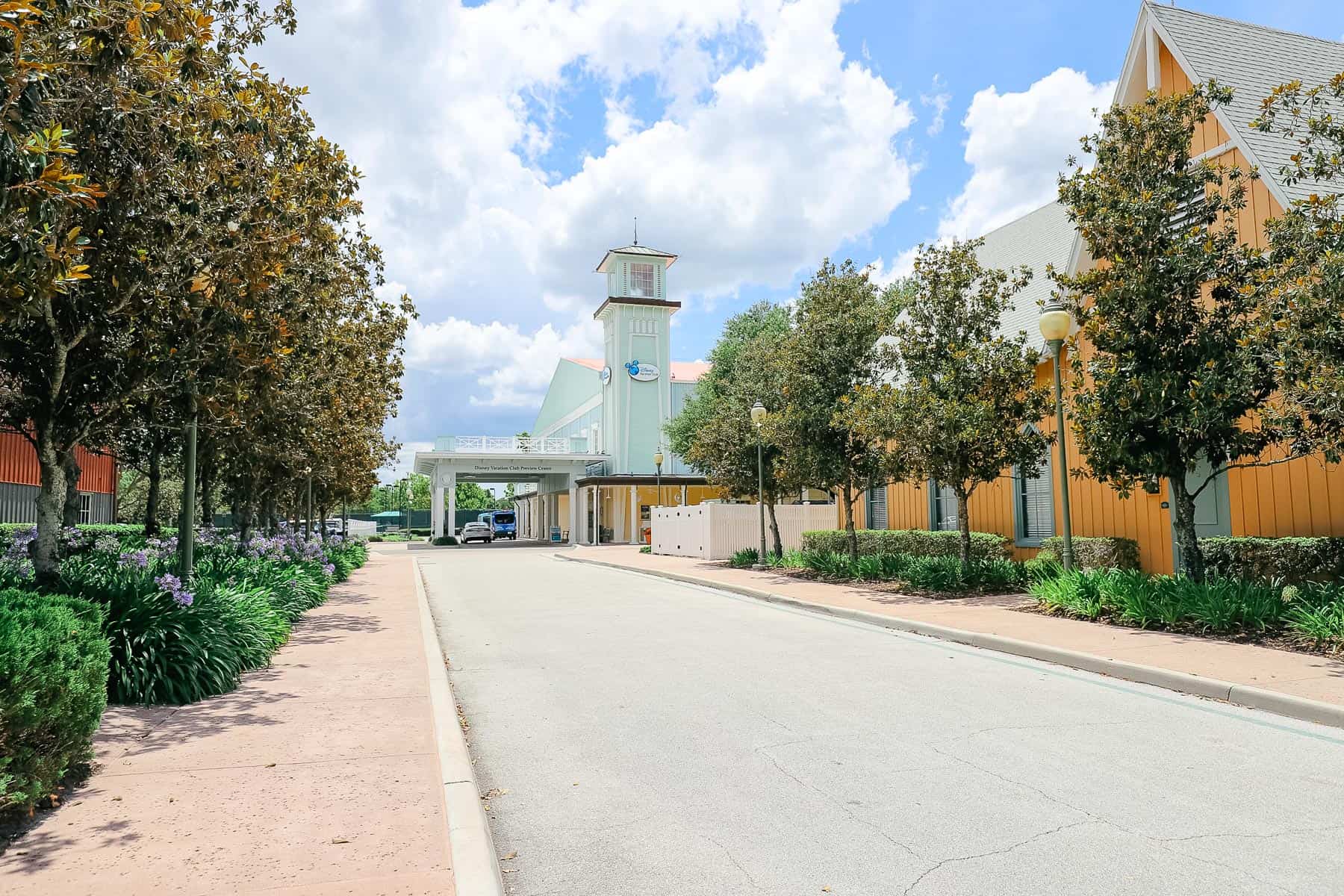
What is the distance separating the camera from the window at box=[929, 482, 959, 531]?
72.7 feet

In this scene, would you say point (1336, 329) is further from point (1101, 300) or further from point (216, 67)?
point (216, 67)

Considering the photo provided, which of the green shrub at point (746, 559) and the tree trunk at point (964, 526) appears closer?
the tree trunk at point (964, 526)

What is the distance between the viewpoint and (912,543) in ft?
69.2

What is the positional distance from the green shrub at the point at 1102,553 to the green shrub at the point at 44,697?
14761 mm

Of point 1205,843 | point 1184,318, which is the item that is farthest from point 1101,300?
point 1205,843

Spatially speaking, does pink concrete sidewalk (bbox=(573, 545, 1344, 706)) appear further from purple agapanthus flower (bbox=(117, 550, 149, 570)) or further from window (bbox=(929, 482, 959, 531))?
purple agapanthus flower (bbox=(117, 550, 149, 570))

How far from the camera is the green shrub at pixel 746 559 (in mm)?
25359

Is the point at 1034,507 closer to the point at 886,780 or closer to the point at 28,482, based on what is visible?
the point at 886,780

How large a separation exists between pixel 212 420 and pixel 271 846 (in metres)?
8.59

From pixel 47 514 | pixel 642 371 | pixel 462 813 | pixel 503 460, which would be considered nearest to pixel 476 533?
pixel 503 460

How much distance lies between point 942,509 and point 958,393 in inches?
299

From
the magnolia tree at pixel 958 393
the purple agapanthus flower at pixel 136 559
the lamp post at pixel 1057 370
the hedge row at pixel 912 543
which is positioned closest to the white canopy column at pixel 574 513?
the hedge row at pixel 912 543

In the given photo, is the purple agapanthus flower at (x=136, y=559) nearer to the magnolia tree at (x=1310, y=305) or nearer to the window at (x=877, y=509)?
the magnolia tree at (x=1310, y=305)

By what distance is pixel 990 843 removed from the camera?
169 inches
